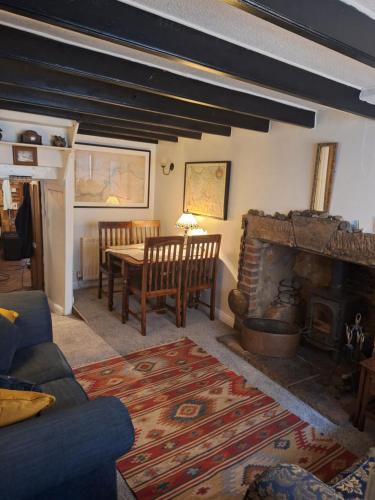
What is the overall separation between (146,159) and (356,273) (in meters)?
3.18

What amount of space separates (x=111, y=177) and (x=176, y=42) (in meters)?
3.42

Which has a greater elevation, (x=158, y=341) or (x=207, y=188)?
(x=207, y=188)

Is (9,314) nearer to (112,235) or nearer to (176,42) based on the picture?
(176,42)

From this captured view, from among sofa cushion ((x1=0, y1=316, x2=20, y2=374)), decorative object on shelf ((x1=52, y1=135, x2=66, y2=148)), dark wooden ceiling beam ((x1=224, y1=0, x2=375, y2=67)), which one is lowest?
sofa cushion ((x1=0, y1=316, x2=20, y2=374))

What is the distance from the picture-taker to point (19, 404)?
1.31m

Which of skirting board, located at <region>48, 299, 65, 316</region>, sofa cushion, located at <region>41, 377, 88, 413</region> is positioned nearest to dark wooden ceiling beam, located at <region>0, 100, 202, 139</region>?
skirting board, located at <region>48, 299, 65, 316</region>

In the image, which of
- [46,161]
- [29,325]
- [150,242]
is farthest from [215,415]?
[46,161]

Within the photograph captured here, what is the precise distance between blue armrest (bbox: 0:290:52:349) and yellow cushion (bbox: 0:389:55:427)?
0.92 m

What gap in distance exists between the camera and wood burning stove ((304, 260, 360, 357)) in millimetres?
3014

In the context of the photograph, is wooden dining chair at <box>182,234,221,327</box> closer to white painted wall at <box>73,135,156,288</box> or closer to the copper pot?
the copper pot

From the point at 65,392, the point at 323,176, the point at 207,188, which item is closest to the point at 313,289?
the point at 323,176

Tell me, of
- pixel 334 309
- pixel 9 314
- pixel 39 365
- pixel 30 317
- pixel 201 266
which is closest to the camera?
pixel 39 365

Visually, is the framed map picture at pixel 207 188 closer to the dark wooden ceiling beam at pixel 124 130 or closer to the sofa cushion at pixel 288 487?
the dark wooden ceiling beam at pixel 124 130

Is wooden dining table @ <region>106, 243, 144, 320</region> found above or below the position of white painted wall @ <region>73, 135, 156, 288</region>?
below
